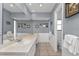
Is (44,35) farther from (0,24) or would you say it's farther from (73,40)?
(0,24)

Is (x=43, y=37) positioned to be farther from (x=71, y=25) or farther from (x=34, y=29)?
(x=71, y=25)

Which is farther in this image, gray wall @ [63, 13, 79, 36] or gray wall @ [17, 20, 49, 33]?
gray wall @ [17, 20, 49, 33]

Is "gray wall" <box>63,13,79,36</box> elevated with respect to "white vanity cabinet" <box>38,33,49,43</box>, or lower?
elevated

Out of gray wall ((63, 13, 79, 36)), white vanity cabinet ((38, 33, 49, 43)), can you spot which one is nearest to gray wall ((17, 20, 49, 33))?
white vanity cabinet ((38, 33, 49, 43))

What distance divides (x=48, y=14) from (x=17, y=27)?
1.67 ft

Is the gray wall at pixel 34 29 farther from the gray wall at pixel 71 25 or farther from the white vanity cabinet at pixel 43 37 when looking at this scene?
the gray wall at pixel 71 25

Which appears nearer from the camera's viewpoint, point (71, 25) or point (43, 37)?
point (71, 25)

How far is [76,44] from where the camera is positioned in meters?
1.05

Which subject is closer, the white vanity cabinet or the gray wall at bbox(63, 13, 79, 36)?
the gray wall at bbox(63, 13, 79, 36)

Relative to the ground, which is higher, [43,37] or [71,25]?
[71,25]

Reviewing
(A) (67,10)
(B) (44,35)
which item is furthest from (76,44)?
(B) (44,35)

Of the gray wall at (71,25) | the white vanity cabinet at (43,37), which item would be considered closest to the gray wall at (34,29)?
the white vanity cabinet at (43,37)

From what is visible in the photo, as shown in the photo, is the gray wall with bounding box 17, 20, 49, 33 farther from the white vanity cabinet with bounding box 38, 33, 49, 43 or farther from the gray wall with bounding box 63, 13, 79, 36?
the gray wall with bounding box 63, 13, 79, 36

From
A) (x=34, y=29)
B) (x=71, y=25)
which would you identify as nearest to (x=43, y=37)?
(x=34, y=29)
